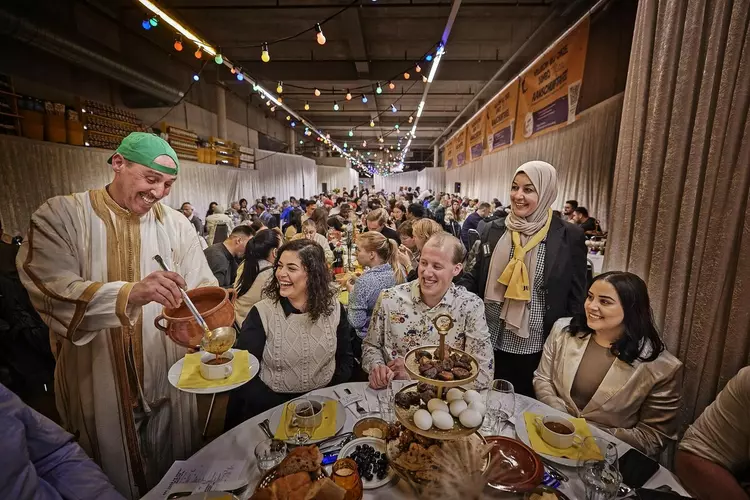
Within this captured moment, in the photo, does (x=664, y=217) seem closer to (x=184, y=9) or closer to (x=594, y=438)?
(x=594, y=438)

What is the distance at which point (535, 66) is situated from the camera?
690 cm

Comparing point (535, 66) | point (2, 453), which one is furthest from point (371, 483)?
point (535, 66)

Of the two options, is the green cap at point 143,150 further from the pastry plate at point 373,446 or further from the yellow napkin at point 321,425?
the pastry plate at point 373,446

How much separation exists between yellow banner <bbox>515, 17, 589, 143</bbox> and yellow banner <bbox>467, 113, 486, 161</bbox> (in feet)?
12.9

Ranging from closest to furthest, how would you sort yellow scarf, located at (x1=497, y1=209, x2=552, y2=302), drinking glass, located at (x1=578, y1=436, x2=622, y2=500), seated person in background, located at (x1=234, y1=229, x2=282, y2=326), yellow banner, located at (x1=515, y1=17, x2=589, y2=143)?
drinking glass, located at (x1=578, y1=436, x2=622, y2=500), yellow scarf, located at (x1=497, y1=209, x2=552, y2=302), seated person in background, located at (x1=234, y1=229, x2=282, y2=326), yellow banner, located at (x1=515, y1=17, x2=589, y2=143)

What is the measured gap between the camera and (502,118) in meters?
9.34

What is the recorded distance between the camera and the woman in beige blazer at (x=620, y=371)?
171 centimetres

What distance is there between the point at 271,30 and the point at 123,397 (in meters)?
8.65

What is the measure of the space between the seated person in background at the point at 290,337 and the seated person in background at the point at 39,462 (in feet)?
2.91

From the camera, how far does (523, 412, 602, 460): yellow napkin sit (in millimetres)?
1346

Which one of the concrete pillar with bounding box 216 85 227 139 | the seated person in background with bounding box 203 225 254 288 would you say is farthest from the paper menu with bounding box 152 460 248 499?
the concrete pillar with bounding box 216 85 227 139

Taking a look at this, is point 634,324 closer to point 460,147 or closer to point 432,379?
point 432,379

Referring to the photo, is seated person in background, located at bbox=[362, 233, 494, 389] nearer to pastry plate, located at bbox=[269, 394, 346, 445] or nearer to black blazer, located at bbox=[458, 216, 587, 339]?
pastry plate, located at bbox=[269, 394, 346, 445]

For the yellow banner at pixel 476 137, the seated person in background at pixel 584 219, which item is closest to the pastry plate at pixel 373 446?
the seated person in background at pixel 584 219
